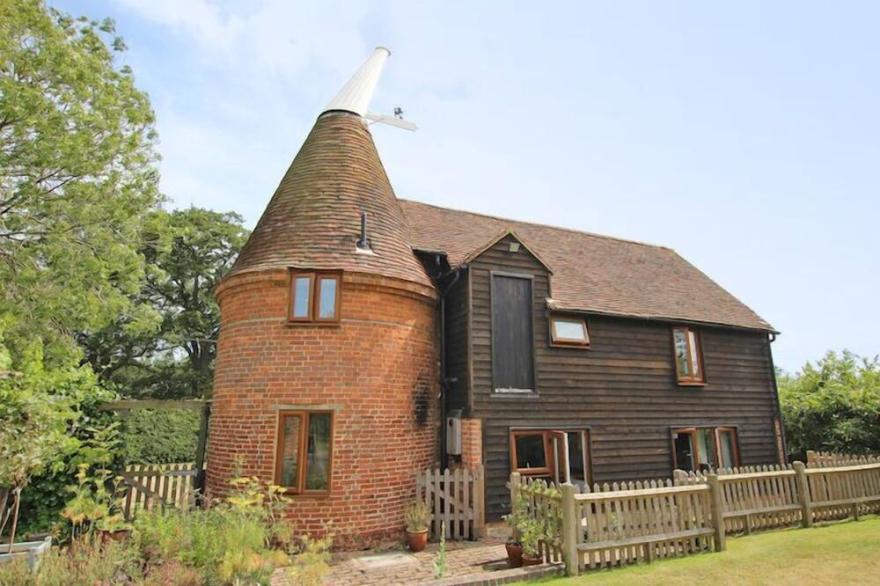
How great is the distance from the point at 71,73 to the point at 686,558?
17.8 m

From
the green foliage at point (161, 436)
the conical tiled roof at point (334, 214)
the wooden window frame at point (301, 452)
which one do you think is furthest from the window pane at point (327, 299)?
the green foliage at point (161, 436)

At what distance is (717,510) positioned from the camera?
8.62 m

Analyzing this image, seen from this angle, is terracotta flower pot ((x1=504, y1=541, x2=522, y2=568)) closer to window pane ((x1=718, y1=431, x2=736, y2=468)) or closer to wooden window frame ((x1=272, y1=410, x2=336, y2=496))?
wooden window frame ((x1=272, y1=410, x2=336, y2=496))

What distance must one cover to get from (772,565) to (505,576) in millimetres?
4128

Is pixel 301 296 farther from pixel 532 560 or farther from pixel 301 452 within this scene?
pixel 532 560

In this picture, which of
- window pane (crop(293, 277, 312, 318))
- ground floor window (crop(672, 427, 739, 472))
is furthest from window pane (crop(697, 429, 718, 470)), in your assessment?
window pane (crop(293, 277, 312, 318))

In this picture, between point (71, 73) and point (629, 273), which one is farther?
point (629, 273)

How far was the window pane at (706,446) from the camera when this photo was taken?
1416 cm

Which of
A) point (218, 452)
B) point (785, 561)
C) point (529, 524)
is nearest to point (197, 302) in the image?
point (218, 452)

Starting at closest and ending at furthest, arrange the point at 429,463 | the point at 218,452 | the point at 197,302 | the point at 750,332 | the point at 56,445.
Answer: the point at 56,445
the point at 218,452
the point at 429,463
the point at 750,332
the point at 197,302

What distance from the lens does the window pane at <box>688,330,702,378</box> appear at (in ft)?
47.7

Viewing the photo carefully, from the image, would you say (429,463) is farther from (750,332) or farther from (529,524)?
(750,332)

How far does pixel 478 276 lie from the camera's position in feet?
38.2

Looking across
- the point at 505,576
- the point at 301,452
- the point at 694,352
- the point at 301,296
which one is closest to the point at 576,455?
the point at 694,352
